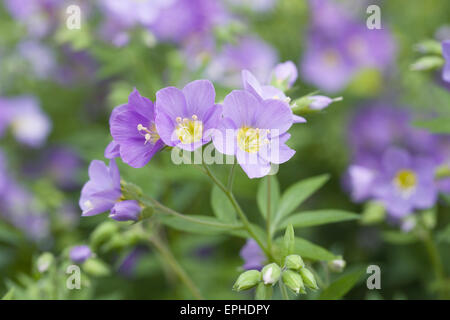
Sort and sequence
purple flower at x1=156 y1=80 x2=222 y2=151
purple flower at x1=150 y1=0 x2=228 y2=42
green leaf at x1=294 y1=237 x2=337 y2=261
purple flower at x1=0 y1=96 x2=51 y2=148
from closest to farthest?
purple flower at x1=156 y1=80 x2=222 y2=151, green leaf at x1=294 y1=237 x2=337 y2=261, purple flower at x1=150 y1=0 x2=228 y2=42, purple flower at x1=0 y1=96 x2=51 y2=148

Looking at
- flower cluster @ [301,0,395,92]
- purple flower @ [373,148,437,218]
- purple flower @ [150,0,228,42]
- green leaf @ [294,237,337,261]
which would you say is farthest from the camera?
flower cluster @ [301,0,395,92]

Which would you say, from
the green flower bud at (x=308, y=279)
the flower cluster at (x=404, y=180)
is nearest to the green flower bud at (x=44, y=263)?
the green flower bud at (x=308, y=279)

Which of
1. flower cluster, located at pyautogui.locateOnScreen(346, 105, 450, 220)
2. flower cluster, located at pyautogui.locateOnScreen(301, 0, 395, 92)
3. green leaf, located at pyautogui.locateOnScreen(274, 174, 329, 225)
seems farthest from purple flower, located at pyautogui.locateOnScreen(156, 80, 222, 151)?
flower cluster, located at pyautogui.locateOnScreen(301, 0, 395, 92)

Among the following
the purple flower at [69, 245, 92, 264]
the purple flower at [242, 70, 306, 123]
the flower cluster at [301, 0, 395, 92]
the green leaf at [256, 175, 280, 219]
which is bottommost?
the purple flower at [69, 245, 92, 264]

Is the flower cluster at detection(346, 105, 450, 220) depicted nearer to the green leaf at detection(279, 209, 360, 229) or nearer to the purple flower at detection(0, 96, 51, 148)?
the green leaf at detection(279, 209, 360, 229)

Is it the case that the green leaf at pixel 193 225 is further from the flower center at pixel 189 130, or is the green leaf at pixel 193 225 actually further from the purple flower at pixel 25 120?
the purple flower at pixel 25 120

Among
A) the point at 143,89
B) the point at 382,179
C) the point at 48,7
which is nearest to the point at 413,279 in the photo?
the point at 382,179
